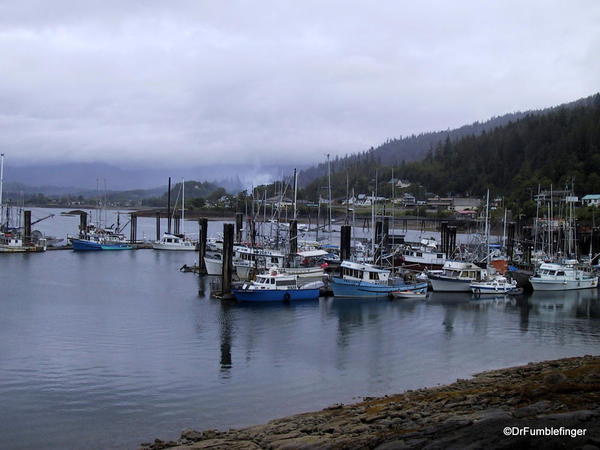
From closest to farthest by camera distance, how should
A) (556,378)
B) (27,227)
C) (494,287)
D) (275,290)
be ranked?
(556,378), (275,290), (494,287), (27,227)

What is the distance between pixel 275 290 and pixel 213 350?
12016 mm

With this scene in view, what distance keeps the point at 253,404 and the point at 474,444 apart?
385 inches

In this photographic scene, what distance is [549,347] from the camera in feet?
91.0

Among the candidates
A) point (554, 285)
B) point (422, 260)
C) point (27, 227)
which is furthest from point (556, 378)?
point (27, 227)

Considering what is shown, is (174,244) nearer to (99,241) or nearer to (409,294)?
(99,241)

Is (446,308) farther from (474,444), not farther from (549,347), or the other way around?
(474,444)

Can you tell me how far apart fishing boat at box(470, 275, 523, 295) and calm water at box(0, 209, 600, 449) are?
1323mm

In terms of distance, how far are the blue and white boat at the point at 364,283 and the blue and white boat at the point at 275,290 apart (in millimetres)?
1625

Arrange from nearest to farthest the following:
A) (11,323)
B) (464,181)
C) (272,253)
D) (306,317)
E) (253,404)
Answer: (253,404)
(11,323)
(306,317)
(272,253)
(464,181)

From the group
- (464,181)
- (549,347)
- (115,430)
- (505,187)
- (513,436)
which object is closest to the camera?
(513,436)

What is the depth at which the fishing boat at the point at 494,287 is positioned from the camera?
42500 mm

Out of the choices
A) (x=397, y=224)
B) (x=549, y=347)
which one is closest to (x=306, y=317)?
(x=549, y=347)

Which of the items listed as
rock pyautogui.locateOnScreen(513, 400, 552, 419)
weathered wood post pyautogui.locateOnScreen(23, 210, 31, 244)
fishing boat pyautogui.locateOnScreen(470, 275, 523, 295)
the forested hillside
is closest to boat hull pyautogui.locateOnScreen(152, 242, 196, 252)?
weathered wood post pyautogui.locateOnScreen(23, 210, 31, 244)

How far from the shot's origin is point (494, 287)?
42.8 m
